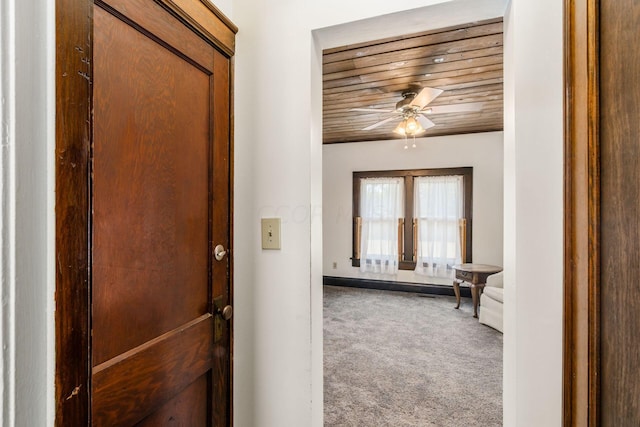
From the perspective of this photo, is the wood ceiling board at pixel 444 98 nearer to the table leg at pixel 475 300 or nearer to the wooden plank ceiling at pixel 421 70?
the wooden plank ceiling at pixel 421 70

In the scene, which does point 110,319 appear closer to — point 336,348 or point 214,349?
point 214,349

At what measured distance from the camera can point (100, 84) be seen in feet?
2.54

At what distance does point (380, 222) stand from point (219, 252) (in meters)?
4.37

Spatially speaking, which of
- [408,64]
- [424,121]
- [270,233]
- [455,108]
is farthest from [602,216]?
[424,121]

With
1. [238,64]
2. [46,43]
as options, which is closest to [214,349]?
[46,43]

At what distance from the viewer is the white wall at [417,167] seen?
475cm

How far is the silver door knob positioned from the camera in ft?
3.85

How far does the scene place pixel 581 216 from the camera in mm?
863

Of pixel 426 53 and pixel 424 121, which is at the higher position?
pixel 426 53

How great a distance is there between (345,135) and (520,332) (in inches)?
173

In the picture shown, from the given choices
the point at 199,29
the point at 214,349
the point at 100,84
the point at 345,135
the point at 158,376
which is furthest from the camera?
the point at 345,135

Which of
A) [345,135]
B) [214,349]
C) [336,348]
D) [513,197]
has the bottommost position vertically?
[336,348]

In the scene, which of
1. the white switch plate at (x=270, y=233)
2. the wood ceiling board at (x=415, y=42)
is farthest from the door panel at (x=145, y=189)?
the wood ceiling board at (x=415, y=42)

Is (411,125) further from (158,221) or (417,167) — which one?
(158,221)
